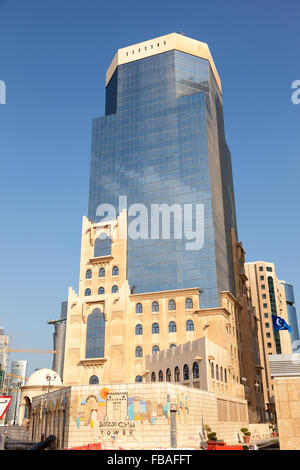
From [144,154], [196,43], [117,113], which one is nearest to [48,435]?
[144,154]

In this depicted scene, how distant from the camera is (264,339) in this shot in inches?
5768

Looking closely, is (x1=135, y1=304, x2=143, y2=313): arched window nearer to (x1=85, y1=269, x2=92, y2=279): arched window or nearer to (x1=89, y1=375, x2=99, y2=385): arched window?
(x1=85, y1=269, x2=92, y2=279): arched window

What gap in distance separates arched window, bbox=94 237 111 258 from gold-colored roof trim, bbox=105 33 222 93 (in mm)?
43778

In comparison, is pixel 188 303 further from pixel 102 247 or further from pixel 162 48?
pixel 162 48

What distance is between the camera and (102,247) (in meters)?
84.4

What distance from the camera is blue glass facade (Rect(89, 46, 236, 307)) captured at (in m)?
78.6

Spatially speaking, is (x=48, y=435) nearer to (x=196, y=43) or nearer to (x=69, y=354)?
(x=69, y=354)

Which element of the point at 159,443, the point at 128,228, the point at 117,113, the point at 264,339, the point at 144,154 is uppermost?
the point at 117,113

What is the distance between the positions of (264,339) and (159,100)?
304ft

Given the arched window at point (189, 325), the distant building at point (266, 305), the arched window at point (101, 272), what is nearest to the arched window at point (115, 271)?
the arched window at point (101, 272)

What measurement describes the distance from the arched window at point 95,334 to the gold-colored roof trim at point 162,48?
58.9 meters

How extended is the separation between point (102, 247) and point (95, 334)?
17.1 meters

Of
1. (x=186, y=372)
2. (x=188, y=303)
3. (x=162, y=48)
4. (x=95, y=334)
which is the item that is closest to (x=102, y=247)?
(x=95, y=334)

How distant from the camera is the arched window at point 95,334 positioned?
75812 millimetres
